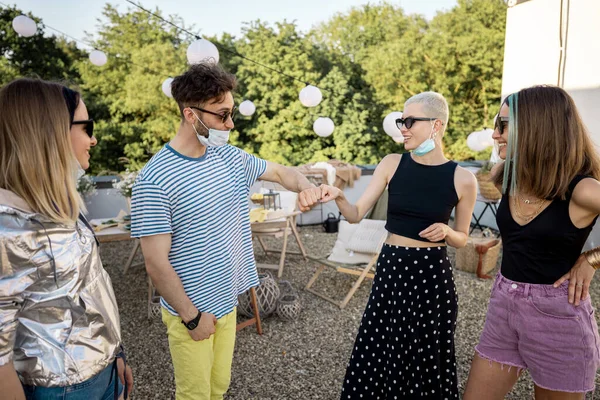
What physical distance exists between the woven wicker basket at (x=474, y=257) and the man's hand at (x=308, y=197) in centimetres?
417

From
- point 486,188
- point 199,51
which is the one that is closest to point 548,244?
point 199,51

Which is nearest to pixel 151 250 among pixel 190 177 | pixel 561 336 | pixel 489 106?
pixel 190 177

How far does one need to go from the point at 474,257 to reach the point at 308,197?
4322 mm

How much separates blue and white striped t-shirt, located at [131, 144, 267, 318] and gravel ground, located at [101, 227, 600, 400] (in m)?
1.48

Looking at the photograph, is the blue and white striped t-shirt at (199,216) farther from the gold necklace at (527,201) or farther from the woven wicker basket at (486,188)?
the woven wicker basket at (486,188)

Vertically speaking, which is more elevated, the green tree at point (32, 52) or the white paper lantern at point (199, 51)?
the green tree at point (32, 52)

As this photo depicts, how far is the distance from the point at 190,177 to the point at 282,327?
2755 mm

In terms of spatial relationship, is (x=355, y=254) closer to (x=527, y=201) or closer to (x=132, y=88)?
(x=527, y=201)

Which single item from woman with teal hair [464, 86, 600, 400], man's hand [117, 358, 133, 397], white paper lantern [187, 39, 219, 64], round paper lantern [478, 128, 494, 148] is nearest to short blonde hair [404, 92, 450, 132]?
woman with teal hair [464, 86, 600, 400]

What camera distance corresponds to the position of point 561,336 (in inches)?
63.2

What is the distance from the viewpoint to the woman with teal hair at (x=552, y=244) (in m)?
1.59

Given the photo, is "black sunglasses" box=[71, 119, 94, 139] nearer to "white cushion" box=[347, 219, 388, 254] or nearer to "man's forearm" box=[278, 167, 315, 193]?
"man's forearm" box=[278, 167, 315, 193]

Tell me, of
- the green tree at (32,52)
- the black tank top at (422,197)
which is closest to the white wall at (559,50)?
the black tank top at (422,197)

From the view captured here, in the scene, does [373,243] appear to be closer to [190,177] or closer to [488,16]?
[190,177]
